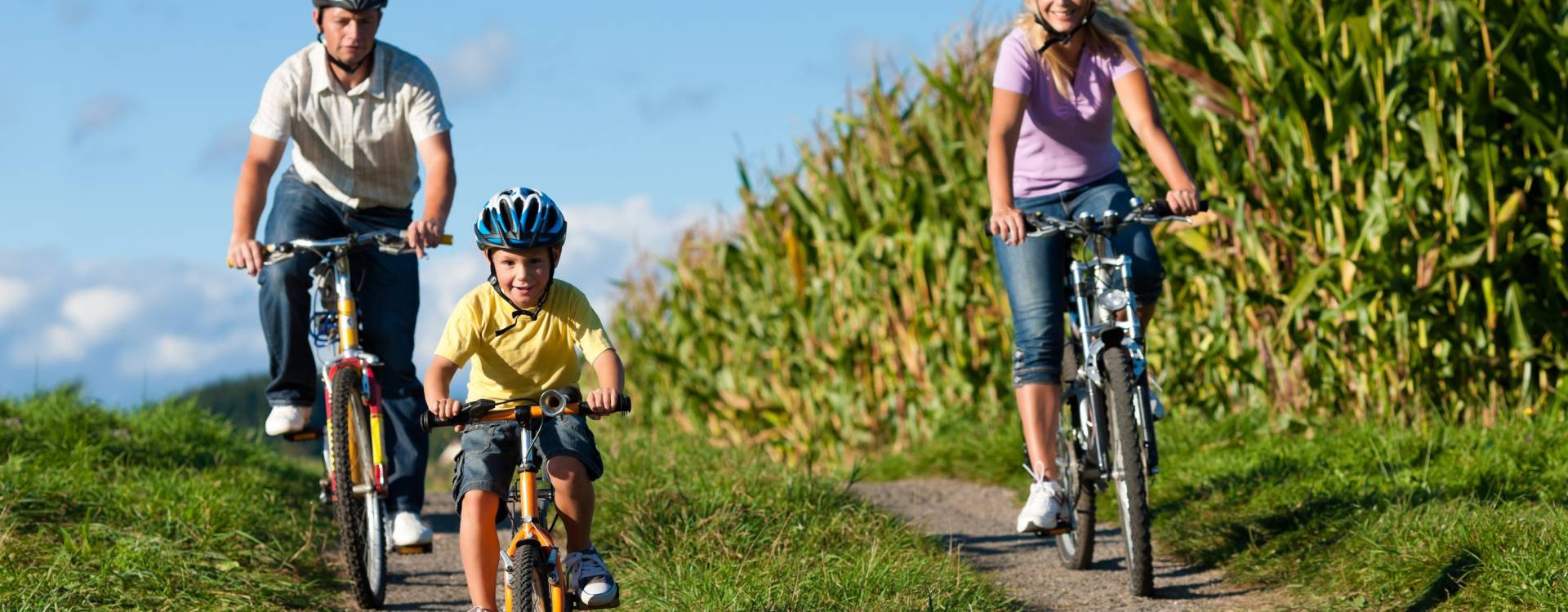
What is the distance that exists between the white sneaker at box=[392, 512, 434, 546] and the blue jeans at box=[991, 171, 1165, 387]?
2032mm

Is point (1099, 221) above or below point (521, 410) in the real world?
above

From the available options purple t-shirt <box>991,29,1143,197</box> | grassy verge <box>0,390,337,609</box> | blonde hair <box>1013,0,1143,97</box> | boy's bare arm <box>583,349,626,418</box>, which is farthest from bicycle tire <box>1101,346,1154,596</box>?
grassy verge <box>0,390,337,609</box>

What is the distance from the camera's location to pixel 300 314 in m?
5.12

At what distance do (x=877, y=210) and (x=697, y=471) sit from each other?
4135 millimetres

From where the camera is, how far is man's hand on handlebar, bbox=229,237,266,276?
4.71m

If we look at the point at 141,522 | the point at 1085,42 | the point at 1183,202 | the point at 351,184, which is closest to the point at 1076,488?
the point at 1183,202

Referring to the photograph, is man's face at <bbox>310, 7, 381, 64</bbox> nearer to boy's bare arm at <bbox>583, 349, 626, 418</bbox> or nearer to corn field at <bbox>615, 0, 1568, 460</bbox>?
boy's bare arm at <bbox>583, 349, 626, 418</bbox>

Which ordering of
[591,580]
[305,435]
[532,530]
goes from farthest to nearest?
[305,435], [591,580], [532,530]

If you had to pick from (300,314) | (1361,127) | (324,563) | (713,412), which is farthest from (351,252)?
(713,412)

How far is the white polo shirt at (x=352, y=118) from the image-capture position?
5117mm

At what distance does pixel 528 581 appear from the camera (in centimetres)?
341

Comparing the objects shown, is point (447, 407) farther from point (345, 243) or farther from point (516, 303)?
point (345, 243)

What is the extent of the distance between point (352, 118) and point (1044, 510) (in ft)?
8.87

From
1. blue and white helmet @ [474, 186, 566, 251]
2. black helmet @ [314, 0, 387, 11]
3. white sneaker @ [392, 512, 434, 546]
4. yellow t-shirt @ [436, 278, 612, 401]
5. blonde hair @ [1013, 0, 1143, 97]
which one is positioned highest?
black helmet @ [314, 0, 387, 11]
